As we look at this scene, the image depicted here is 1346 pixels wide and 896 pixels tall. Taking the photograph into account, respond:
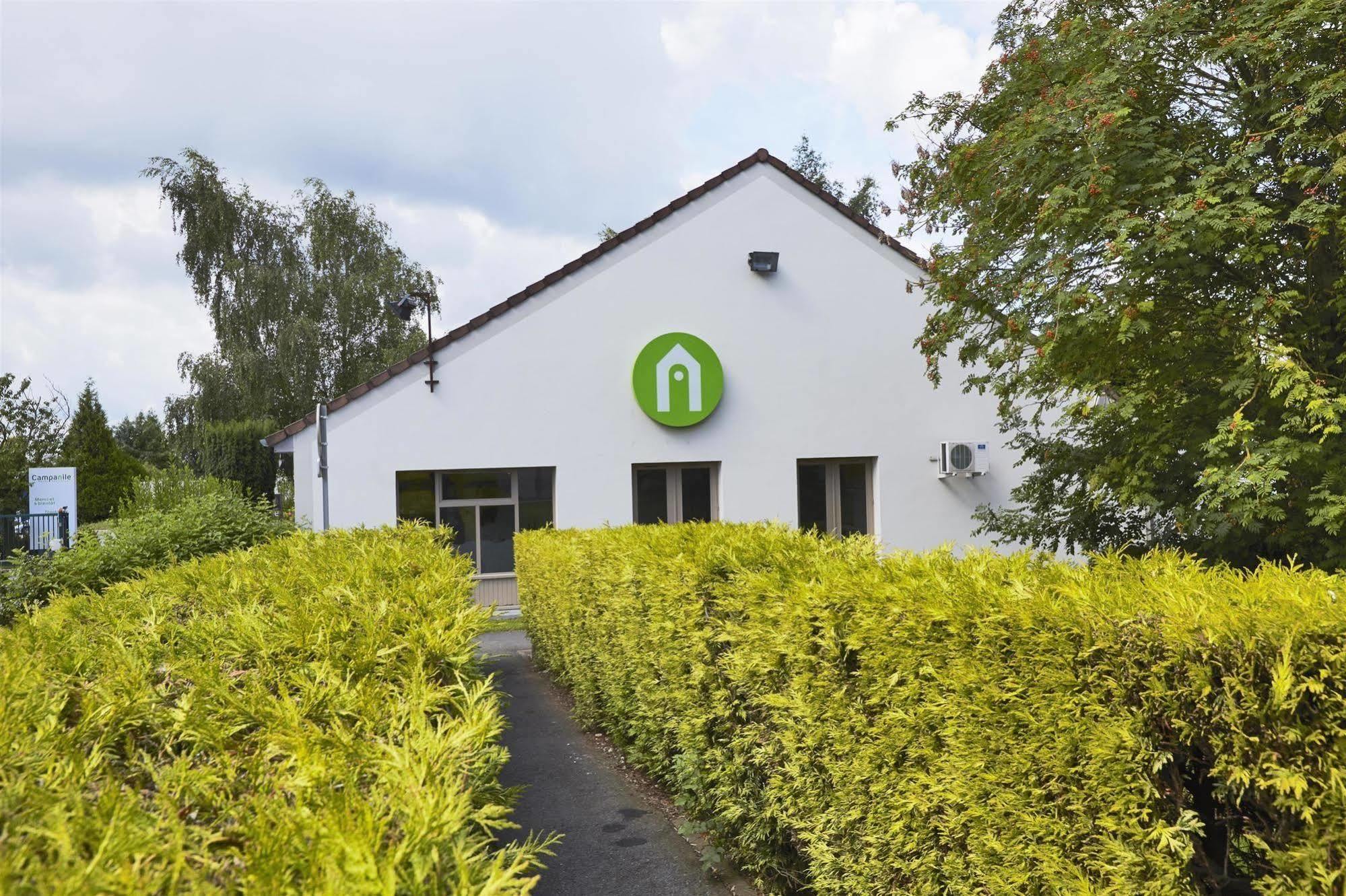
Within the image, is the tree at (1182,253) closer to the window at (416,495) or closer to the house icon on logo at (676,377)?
the house icon on logo at (676,377)

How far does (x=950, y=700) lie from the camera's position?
3.03m

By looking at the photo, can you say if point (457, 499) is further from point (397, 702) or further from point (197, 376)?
point (197, 376)

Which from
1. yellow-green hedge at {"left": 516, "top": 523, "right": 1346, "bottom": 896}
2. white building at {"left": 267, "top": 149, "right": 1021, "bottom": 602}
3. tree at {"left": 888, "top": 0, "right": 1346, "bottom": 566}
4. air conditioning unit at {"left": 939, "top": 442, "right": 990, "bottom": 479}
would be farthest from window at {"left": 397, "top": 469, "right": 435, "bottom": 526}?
yellow-green hedge at {"left": 516, "top": 523, "right": 1346, "bottom": 896}

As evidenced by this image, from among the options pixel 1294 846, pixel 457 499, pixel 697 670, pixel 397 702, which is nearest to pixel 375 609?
pixel 397 702

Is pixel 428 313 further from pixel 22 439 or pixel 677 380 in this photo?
pixel 22 439

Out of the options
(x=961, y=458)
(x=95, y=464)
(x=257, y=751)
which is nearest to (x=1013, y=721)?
(x=257, y=751)

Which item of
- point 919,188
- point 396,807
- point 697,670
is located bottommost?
point 697,670

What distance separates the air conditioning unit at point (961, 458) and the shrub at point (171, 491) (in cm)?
1227

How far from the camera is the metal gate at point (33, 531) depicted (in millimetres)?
16281

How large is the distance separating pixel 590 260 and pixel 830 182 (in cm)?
2596

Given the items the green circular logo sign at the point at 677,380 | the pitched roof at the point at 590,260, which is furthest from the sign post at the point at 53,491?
the green circular logo sign at the point at 677,380

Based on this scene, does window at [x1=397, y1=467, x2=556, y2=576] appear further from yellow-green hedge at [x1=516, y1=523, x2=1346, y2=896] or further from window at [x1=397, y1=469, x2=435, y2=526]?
yellow-green hedge at [x1=516, y1=523, x2=1346, y2=896]

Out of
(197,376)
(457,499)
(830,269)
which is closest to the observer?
(457,499)

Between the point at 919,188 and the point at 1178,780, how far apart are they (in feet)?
31.5
